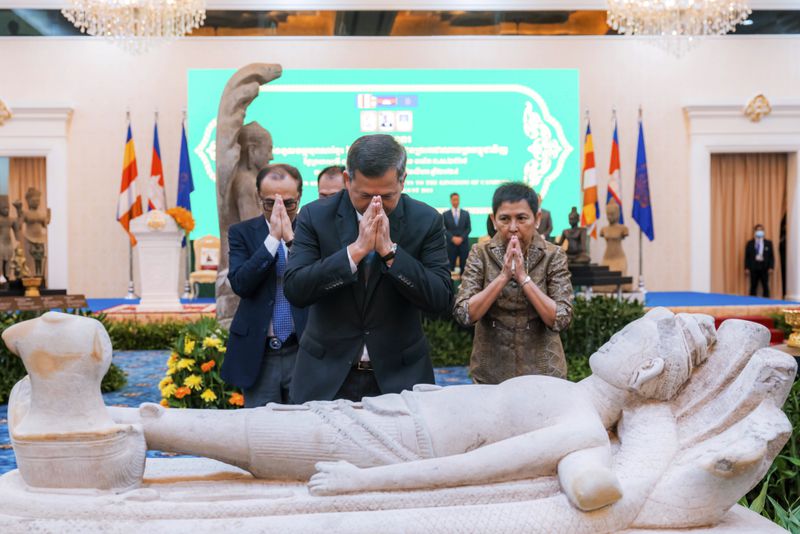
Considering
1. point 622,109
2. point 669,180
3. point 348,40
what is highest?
point 348,40

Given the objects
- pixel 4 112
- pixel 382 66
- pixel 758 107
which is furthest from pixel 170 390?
pixel 758 107

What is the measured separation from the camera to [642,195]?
1324 centimetres

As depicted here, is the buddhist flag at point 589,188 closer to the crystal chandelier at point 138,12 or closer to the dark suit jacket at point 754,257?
the dark suit jacket at point 754,257

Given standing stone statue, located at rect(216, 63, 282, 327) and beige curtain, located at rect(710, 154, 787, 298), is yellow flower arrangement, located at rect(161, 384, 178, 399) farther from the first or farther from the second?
beige curtain, located at rect(710, 154, 787, 298)

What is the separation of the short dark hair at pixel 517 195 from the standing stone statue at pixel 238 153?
249 cm

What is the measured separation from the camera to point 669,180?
1387 cm

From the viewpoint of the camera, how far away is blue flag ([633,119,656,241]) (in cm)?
1321

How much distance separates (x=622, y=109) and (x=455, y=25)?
3.05 m

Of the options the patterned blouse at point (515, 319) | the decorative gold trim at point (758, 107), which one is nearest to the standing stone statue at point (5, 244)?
the patterned blouse at point (515, 319)

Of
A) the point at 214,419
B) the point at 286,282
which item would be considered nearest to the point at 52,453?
the point at 214,419

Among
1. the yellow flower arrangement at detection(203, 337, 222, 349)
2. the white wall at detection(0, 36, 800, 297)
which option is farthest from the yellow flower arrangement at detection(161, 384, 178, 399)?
the white wall at detection(0, 36, 800, 297)

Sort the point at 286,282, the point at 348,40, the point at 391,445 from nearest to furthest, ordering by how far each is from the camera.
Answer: the point at 391,445 → the point at 286,282 → the point at 348,40

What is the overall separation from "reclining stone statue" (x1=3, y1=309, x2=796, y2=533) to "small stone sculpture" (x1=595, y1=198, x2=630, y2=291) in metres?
10.3

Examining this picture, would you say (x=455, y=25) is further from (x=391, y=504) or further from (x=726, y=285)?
(x=391, y=504)
